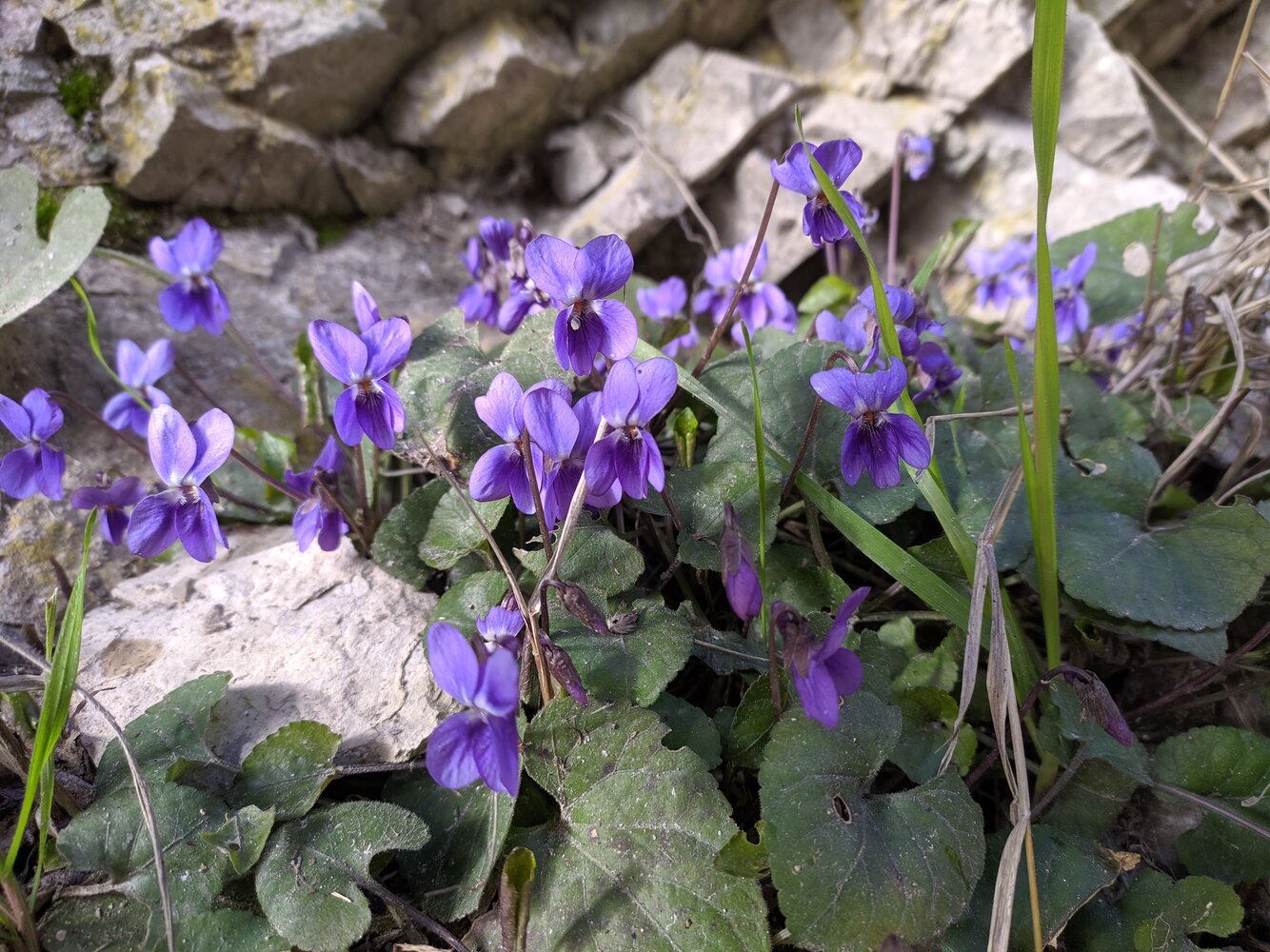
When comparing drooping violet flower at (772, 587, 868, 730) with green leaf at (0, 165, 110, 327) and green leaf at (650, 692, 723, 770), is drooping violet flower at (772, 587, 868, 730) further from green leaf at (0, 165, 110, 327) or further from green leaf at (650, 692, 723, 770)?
green leaf at (0, 165, 110, 327)

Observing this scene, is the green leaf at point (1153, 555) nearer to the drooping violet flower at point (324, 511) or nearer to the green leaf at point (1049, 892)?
the green leaf at point (1049, 892)

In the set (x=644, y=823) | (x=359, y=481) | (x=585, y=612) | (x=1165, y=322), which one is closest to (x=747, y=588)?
(x=585, y=612)

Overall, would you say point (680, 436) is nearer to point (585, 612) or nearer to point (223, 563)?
point (585, 612)

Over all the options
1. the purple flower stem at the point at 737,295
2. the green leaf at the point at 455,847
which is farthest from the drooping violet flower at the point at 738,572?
the purple flower stem at the point at 737,295

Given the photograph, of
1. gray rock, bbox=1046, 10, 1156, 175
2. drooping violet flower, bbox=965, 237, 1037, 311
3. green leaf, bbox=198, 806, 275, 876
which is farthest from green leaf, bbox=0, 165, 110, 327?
gray rock, bbox=1046, 10, 1156, 175

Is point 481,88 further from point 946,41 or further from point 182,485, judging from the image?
point 182,485
